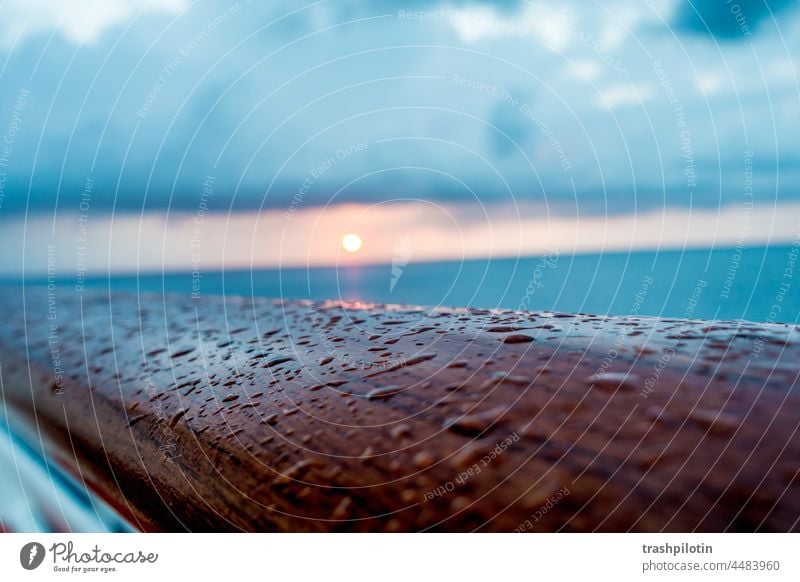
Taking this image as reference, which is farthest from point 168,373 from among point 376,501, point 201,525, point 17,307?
point 17,307

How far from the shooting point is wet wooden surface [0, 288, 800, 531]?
0.49 meters

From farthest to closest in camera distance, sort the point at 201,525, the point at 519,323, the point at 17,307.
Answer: the point at 17,307 < the point at 519,323 < the point at 201,525

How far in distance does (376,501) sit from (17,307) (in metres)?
1.20

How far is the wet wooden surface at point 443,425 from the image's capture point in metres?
0.49

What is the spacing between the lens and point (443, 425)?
1.85 feet

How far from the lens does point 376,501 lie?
0.52 metres

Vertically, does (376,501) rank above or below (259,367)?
below

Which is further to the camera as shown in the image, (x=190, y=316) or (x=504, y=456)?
(x=190, y=316)

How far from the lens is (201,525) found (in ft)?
2.06

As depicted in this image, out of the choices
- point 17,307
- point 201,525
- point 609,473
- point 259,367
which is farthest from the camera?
point 17,307
